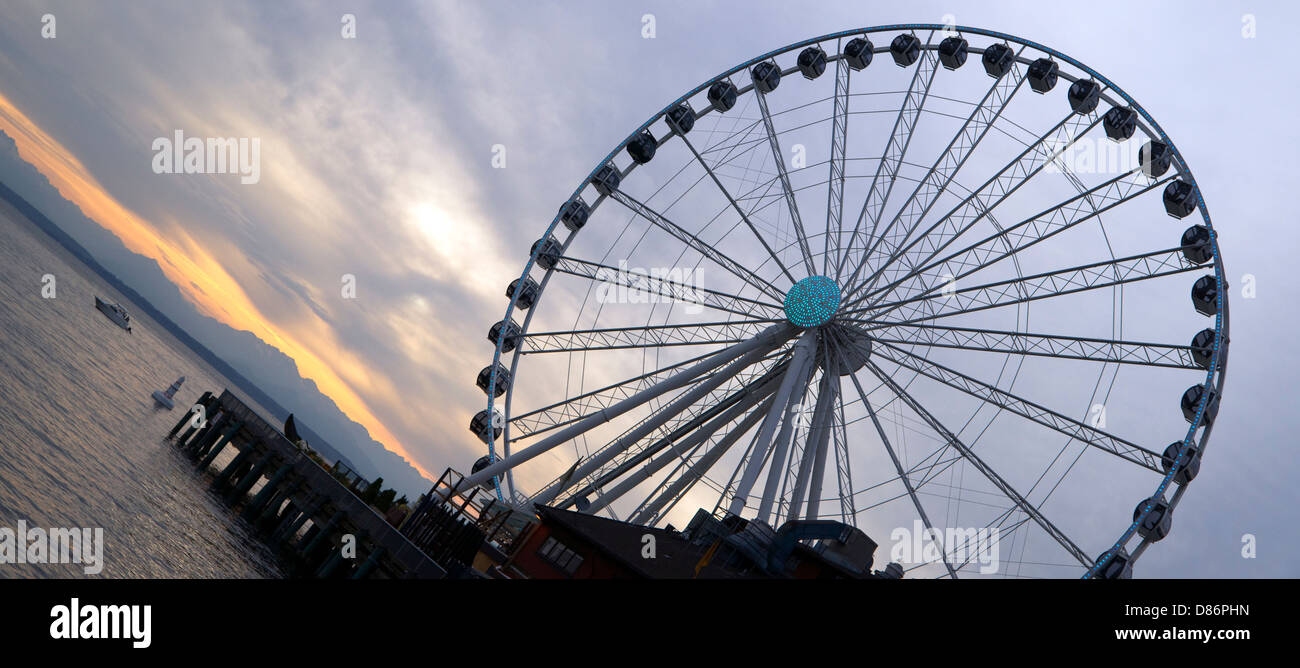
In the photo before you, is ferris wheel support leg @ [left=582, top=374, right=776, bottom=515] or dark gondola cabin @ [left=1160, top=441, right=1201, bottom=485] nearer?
dark gondola cabin @ [left=1160, top=441, right=1201, bottom=485]

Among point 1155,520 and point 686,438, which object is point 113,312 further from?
point 1155,520

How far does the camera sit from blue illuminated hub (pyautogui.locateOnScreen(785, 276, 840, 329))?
35.3 m

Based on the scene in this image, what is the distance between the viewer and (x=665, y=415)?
36.5 m

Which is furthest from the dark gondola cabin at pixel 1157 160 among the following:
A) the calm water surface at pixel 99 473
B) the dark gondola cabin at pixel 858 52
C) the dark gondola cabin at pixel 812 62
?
the calm water surface at pixel 99 473

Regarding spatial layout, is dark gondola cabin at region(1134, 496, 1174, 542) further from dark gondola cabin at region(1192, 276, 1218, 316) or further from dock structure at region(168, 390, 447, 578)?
dock structure at region(168, 390, 447, 578)

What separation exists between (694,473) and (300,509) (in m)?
21.1

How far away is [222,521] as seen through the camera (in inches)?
1756

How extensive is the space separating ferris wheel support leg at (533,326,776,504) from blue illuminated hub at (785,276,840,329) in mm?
1912

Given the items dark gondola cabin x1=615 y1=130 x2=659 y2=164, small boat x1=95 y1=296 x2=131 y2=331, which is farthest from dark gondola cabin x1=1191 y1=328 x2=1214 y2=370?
small boat x1=95 y1=296 x2=131 y2=331

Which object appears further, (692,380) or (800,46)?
(800,46)
